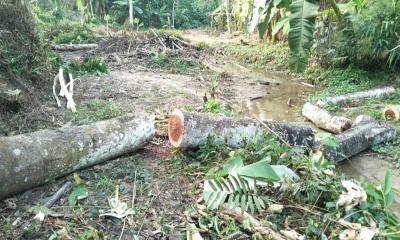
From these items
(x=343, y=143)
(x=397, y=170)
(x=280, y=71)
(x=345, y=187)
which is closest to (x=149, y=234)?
(x=345, y=187)

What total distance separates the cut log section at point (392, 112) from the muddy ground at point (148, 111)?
155 centimetres

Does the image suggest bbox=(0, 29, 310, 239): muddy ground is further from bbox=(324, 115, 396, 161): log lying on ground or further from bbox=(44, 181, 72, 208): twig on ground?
bbox=(324, 115, 396, 161): log lying on ground

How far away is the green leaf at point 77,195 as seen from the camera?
383cm

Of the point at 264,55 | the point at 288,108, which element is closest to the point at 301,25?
the point at 288,108

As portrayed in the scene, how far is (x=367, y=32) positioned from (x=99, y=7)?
18.6m

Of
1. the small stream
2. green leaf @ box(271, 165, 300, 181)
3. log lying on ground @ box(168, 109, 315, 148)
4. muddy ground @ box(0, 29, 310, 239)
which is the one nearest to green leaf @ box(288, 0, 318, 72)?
log lying on ground @ box(168, 109, 315, 148)

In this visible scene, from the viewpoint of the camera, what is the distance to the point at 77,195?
3922mm

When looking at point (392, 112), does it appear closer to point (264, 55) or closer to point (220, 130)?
point (220, 130)

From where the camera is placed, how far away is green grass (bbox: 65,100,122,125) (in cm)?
598

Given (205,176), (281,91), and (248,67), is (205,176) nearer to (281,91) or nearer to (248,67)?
(281,91)

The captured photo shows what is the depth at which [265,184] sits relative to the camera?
13.0ft

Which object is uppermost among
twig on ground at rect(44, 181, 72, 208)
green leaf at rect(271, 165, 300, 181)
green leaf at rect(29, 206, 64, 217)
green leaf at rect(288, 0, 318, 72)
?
green leaf at rect(288, 0, 318, 72)

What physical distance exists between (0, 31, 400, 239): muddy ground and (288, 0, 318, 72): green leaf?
2.10m

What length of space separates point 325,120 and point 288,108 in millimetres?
1579
